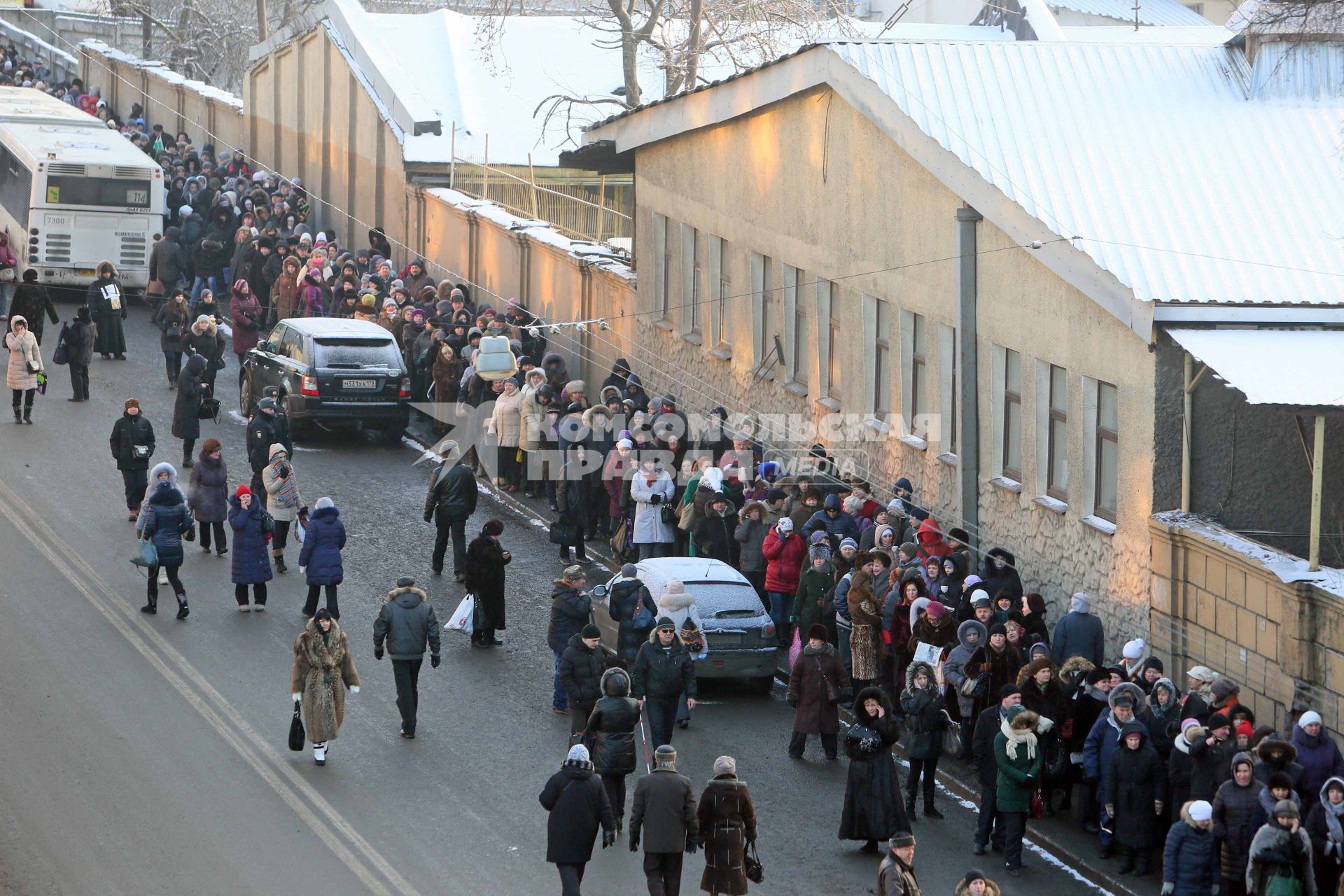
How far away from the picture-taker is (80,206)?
37562 millimetres

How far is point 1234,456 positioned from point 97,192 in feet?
83.1

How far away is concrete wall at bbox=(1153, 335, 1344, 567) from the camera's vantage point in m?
18.1

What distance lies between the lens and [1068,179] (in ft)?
67.7

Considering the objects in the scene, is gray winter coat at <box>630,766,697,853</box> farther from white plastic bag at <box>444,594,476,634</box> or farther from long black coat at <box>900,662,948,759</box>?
white plastic bag at <box>444,594,476,634</box>

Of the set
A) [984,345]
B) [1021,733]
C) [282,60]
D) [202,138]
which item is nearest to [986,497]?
[984,345]

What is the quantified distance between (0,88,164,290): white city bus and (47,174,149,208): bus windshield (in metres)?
0.01

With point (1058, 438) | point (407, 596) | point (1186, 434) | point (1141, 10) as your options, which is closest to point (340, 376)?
point (407, 596)

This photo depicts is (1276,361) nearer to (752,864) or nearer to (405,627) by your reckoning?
(752,864)

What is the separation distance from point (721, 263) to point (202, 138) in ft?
87.3

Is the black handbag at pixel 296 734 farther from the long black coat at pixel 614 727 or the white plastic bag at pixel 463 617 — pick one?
the white plastic bag at pixel 463 617

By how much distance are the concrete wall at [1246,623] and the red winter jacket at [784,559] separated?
3851mm

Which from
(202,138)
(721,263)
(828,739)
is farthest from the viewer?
(202,138)

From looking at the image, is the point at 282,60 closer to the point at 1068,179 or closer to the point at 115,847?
the point at 1068,179

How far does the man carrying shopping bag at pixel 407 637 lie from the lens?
57.5 ft
